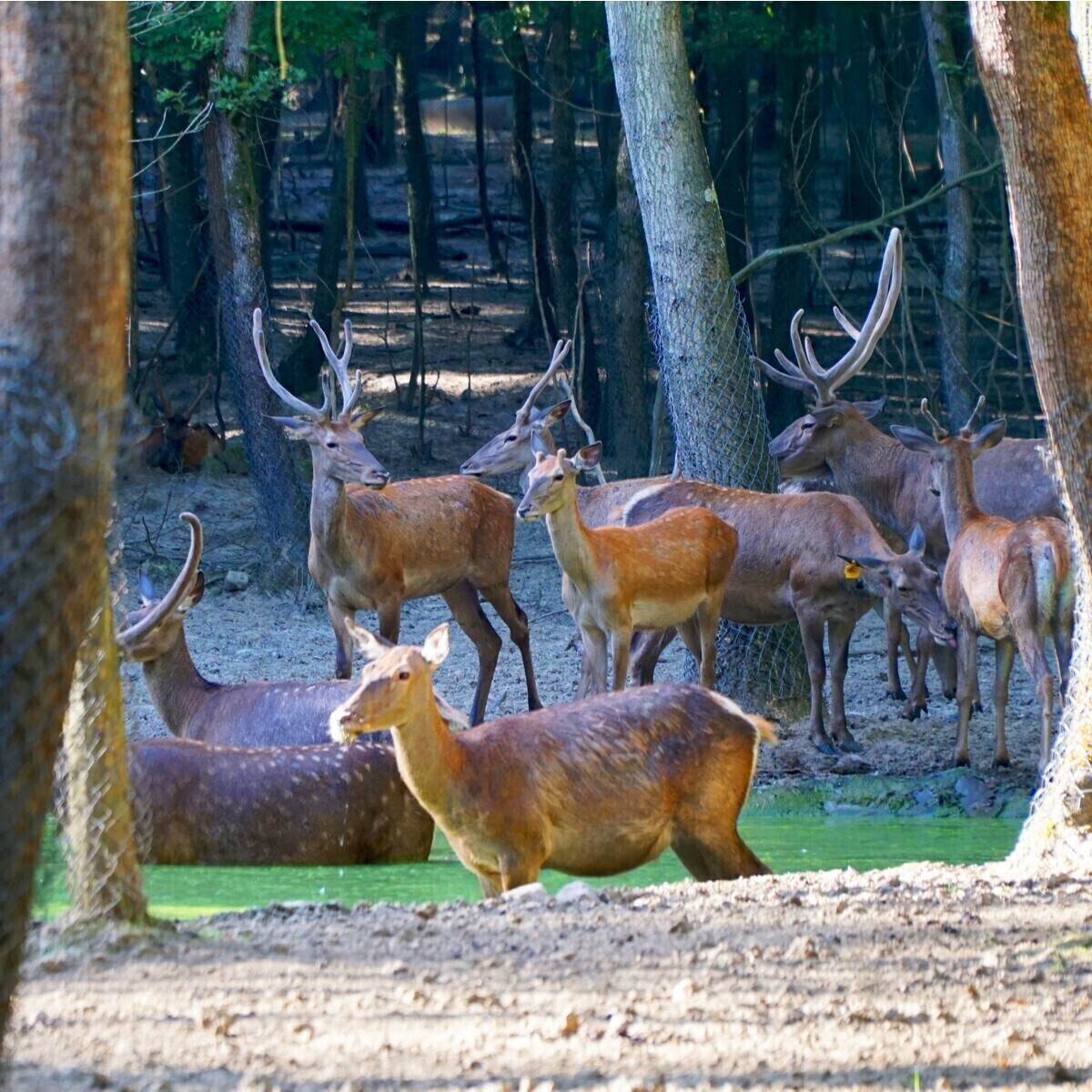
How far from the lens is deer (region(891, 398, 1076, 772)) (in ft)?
30.7

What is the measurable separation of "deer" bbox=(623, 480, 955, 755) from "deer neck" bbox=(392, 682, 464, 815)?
4123mm

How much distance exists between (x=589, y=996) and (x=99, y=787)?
5.49 feet

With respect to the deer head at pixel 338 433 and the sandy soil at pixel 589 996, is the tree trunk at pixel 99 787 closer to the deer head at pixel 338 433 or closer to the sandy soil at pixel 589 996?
the sandy soil at pixel 589 996

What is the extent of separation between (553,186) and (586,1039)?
15.7m

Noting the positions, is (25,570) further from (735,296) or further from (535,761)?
(735,296)

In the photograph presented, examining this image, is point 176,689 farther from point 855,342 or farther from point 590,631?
point 855,342

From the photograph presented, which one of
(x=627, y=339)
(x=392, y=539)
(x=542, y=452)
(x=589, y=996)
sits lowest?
(x=589, y=996)

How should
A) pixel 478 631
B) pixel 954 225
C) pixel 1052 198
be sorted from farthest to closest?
1. pixel 954 225
2. pixel 478 631
3. pixel 1052 198

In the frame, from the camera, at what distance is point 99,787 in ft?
17.4

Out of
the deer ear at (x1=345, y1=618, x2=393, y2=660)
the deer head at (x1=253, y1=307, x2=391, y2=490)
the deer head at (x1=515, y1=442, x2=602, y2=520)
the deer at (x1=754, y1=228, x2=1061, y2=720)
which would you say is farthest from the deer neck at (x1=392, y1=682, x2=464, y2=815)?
the deer at (x1=754, y1=228, x2=1061, y2=720)

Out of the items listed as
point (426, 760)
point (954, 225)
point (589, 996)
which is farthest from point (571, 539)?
point (954, 225)

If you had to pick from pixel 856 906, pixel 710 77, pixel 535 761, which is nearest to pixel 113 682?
pixel 535 761

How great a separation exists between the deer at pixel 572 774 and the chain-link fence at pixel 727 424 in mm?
4317

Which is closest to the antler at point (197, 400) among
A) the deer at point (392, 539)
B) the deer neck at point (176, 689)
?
the deer at point (392, 539)
